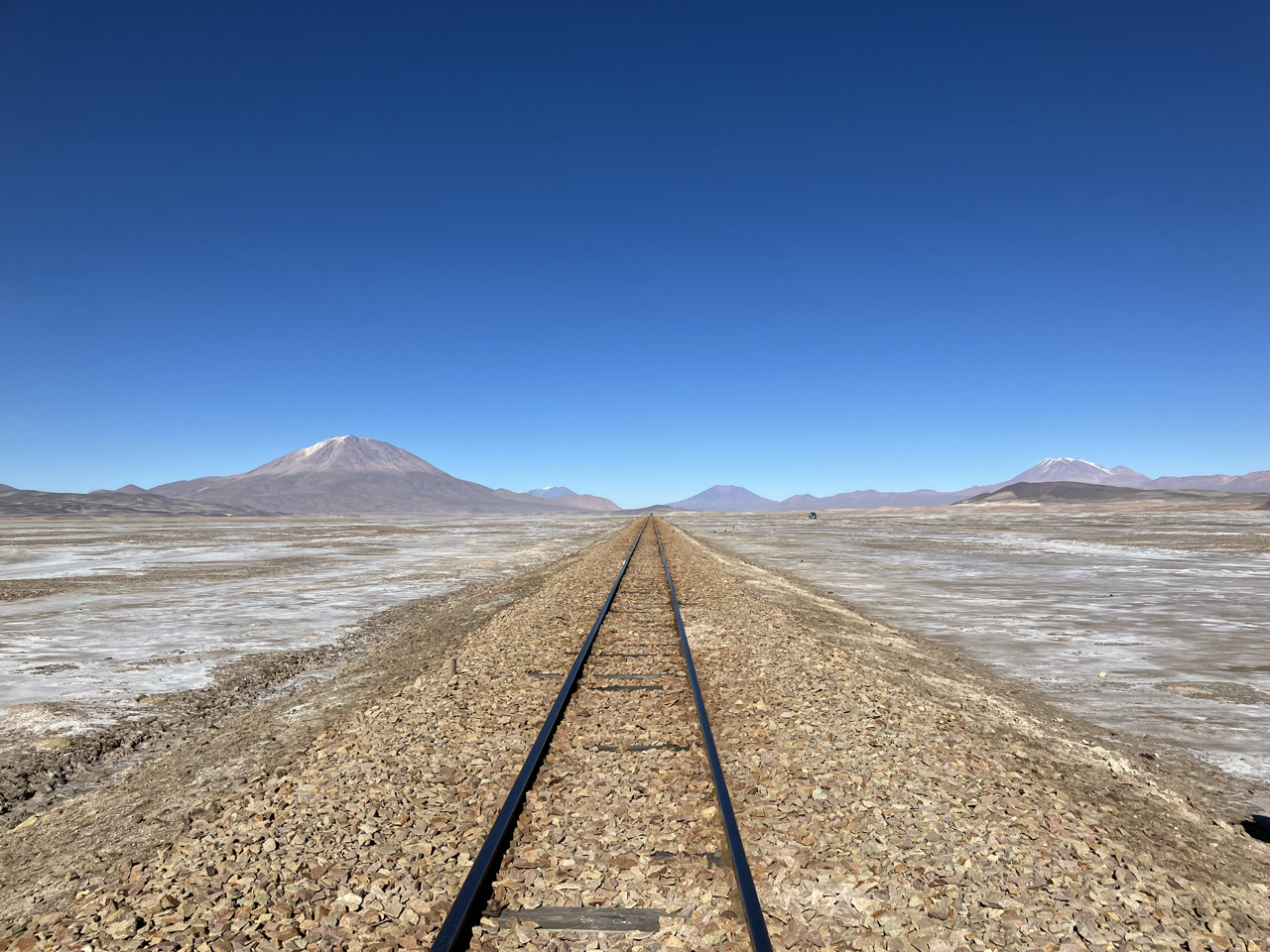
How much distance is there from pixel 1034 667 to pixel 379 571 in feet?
75.3

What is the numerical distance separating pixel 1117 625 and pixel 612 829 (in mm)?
14051

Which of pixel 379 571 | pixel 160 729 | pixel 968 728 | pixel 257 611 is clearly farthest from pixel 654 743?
pixel 379 571

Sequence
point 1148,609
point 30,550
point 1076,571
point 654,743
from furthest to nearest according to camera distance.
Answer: point 30,550, point 1076,571, point 1148,609, point 654,743

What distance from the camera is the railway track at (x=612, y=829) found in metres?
4.05

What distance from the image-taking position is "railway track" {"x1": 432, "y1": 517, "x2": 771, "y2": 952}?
4051 millimetres

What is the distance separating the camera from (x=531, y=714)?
7.78 m

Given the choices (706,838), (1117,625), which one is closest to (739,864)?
(706,838)

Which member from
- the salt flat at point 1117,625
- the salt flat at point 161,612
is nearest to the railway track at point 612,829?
the salt flat at point 1117,625

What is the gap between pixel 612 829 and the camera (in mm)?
5004


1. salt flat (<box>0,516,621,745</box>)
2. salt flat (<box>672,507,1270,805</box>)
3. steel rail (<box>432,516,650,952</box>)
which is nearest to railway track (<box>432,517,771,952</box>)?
steel rail (<box>432,516,650,952</box>)

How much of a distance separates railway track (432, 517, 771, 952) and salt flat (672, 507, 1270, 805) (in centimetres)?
524

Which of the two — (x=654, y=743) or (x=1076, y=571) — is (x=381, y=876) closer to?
(x=654, y=743)

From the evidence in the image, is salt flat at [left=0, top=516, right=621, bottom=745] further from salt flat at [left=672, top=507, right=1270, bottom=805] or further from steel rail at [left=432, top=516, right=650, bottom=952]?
salt flat at [left=672, top=507, right=1270, bottom=805]

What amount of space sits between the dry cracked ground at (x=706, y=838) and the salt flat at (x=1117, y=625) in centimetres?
120
